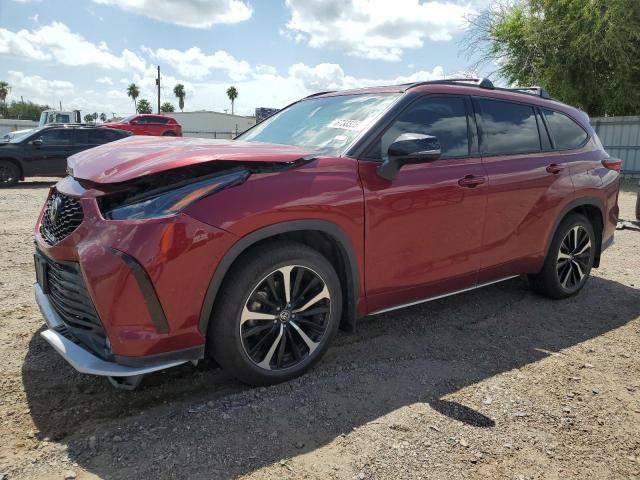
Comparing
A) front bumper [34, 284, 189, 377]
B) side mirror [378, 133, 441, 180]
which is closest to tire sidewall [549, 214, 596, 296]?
side mirror [378, 133, 441, 180]

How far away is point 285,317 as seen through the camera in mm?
2963

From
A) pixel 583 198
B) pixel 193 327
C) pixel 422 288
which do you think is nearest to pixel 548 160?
pixel 583 198

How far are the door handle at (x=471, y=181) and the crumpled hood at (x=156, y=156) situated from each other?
3.93ft

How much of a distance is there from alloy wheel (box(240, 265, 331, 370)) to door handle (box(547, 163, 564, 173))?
2438 mm

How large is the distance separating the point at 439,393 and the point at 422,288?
0.79 metres

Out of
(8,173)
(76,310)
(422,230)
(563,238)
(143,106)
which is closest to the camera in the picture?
(76,310)

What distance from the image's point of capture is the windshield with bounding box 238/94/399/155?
344 centimetres

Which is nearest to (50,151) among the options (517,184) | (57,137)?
(57,137)

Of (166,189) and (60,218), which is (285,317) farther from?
(60,218)

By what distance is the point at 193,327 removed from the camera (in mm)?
2641

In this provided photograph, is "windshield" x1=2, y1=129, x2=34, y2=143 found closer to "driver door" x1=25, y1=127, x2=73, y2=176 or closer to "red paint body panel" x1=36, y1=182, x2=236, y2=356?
"driver door" x1=25, y1=127, x2=73, y2=176

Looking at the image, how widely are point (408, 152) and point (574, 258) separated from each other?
2623mm

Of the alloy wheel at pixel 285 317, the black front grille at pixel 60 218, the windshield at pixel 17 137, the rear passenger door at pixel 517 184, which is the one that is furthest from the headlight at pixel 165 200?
the windshield at pixel 17 137

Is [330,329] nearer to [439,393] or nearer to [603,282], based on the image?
[439,393]
